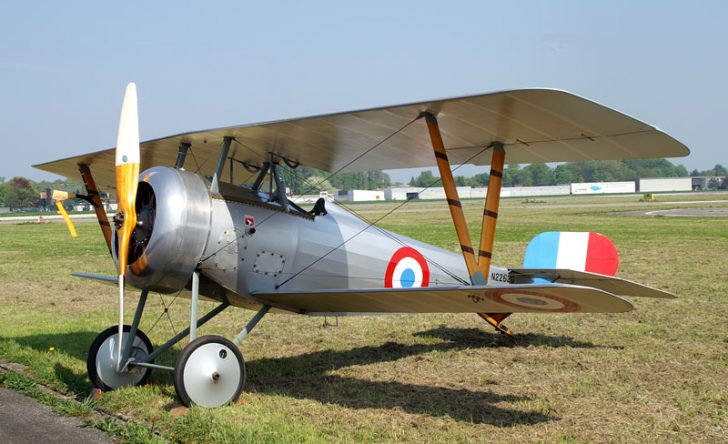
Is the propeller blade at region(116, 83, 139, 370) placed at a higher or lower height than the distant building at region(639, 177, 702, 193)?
lower

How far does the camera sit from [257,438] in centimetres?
489

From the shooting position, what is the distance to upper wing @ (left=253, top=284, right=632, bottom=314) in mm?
4949

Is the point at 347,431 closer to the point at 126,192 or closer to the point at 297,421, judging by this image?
the point at 297,421

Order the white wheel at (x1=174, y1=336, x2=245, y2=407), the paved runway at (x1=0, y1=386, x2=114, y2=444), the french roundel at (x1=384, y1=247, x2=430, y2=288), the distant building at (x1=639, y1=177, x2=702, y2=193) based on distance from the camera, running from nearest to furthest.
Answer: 1. the paved runway at (x1=0, y1=386, x2=114, y2=444)
2. the white wheel at (x1=174, y1=336, x2=245, y2=407)
3. the french roundel at (x1=384, y1=247, x2=430, y2=288)
4. the distant building at (x1=639, y1=177, x2=702, y2=193)

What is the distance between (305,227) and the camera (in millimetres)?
7266

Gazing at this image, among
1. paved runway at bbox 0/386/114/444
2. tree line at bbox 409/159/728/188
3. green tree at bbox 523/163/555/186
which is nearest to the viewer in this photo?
paved runway at bbox 0/386/114/444

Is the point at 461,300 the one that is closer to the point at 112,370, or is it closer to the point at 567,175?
the point at 112,370

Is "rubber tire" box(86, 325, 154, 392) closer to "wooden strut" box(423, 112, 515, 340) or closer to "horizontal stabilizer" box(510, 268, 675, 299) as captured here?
"wooden strut" box(423, 112, 515, 340)

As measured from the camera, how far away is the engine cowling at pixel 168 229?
6.00 m

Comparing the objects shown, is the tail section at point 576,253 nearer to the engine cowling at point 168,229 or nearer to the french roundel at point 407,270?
the french roundel at point 407,270

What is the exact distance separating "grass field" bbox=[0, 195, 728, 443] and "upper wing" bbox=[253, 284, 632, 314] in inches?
29.9

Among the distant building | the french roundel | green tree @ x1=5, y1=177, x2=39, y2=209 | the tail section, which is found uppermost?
the distant building

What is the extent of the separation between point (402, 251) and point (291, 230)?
5.15ft

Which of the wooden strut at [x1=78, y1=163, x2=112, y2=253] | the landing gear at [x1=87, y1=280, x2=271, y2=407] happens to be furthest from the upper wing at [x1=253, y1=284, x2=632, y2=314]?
the wooden strut at [x1=78, y1=163, x2=112, y2=253]
